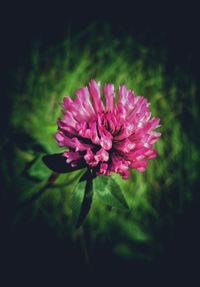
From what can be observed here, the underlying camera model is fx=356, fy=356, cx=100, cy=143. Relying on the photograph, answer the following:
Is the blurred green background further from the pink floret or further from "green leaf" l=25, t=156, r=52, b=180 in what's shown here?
the pink floret

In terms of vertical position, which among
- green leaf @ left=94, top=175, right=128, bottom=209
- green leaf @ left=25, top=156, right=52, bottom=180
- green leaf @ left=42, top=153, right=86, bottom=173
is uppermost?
green leaf @ left=25, top=156, right=52, bottom=180

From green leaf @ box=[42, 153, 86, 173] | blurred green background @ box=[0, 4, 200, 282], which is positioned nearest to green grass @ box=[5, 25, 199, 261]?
blurred green background @ box=[0, 4, 200, 282]

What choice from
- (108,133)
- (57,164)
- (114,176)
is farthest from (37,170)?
(114,176)

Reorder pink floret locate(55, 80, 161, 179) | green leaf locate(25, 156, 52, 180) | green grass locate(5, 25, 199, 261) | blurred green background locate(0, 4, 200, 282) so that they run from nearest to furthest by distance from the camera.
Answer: pink floret locate(55, 80, 161, 179), green leaf locate(25, 156, 52, 180), blurred green background locate(0, 4, 200, 282), green grass locate(5, 25, 199, 261)

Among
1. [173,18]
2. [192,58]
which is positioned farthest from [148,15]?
[192,58]

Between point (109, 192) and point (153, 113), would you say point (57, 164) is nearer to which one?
point (109, 192)

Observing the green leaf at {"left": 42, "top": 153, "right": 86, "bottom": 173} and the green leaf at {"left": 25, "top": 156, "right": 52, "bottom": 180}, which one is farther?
the green leaf at {"left": 25, "top": 156, "right": 52, "bottom": 180}

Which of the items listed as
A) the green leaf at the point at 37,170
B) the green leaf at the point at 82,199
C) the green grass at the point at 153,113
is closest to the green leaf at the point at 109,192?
the green leaf at the point at 82,199
